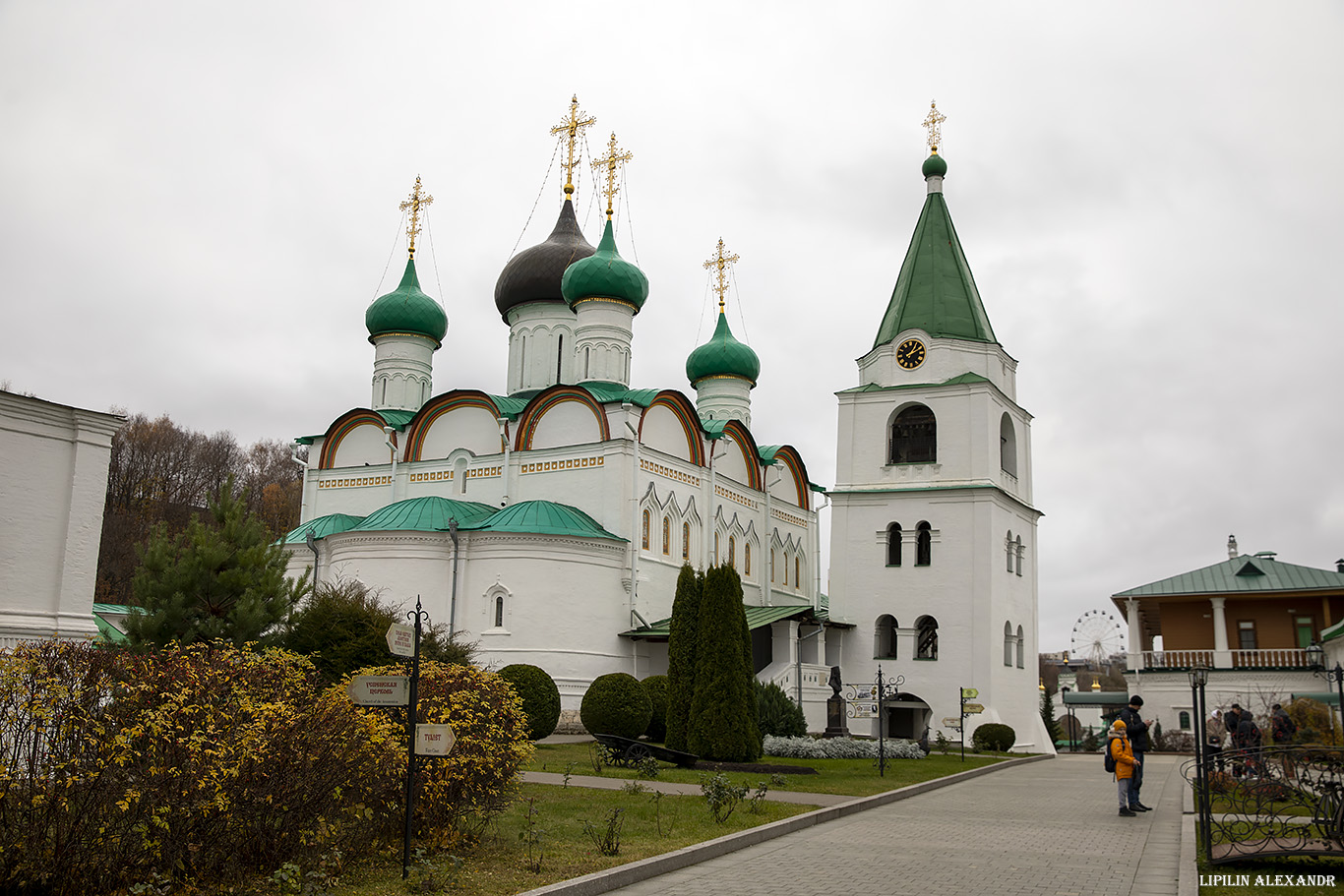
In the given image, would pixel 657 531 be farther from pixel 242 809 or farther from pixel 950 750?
pixel 242 809

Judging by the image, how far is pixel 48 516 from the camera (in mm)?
11570

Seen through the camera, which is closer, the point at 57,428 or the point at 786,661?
the point at 57,428

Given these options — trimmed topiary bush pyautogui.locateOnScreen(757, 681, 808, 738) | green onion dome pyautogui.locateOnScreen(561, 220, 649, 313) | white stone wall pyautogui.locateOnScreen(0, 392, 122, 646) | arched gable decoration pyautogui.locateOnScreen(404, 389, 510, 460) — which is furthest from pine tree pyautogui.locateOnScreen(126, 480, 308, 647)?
green onion dome pyautogui.locateOnScreen(561, 220, 649, 313)

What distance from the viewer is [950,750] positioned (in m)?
24.4

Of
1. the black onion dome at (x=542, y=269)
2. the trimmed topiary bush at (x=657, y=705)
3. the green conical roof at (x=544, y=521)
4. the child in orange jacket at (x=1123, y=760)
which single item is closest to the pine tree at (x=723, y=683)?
the trimmed topiary bush at (x=657, y=705)

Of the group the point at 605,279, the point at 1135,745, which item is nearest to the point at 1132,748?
the point at 1135,745

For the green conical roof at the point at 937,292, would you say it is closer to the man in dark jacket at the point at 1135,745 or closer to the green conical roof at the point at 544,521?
the green conical roof at the point at 544,521

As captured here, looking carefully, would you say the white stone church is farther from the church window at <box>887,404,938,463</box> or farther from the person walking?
the person walking

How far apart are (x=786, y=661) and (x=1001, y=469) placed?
7.31 metres

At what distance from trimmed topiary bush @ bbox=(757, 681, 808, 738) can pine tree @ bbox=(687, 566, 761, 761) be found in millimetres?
3903

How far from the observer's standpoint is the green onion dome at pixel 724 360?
3534cm

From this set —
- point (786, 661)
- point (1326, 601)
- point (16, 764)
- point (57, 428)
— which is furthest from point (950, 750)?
point (16, 764)

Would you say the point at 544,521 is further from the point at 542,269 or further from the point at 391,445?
the point at 542,269

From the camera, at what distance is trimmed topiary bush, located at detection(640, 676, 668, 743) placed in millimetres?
20844
